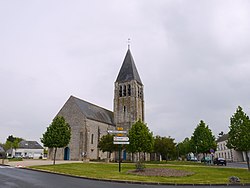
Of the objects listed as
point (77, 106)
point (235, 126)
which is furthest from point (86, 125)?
point (235, 126)

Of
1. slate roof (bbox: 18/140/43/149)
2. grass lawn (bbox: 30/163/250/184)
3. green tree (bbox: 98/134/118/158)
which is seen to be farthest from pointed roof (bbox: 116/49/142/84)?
slate roof (bbox: 18/140/43/149)

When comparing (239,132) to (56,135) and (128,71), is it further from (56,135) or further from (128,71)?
(128,71)

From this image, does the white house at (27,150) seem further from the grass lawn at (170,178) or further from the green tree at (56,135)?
the grass lawn at (170,178)

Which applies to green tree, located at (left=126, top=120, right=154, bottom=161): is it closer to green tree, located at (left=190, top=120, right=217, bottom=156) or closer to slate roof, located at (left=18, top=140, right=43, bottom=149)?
green tree, located at (left=190, top=120, right=217, bottom=156)

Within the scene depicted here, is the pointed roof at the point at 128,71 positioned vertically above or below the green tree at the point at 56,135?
above

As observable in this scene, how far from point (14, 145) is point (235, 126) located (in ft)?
188

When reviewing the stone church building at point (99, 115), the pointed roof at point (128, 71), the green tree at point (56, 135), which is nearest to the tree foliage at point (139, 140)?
the green tree at point (56, 135)

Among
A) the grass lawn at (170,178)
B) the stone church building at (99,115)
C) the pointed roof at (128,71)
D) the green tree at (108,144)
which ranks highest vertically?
the pointed roof at (128,71)

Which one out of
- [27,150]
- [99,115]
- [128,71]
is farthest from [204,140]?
[27,150]

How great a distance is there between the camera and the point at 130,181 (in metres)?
13.1

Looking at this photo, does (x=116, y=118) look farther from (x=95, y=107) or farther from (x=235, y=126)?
(x=235, y=126)

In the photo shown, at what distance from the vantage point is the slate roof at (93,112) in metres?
44.8

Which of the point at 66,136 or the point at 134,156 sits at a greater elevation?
the point at 66,136

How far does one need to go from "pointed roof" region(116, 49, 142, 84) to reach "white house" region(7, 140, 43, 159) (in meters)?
39.8
